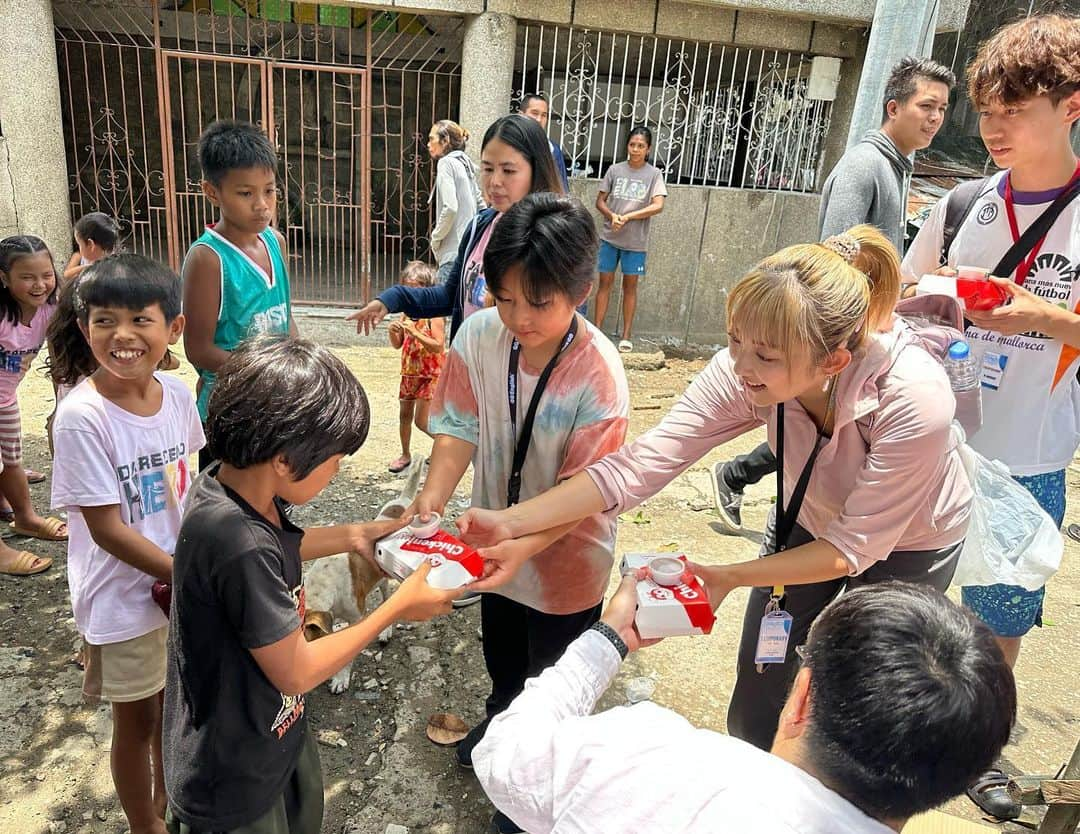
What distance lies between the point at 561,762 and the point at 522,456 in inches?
44.1

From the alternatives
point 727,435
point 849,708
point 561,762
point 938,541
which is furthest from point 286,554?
point 938,541

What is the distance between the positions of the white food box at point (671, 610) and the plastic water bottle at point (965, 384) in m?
0.99

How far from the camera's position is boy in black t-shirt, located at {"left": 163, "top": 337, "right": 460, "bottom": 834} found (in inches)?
57.9

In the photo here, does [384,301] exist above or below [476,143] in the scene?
below

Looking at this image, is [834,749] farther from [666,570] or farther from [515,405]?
[515,405]

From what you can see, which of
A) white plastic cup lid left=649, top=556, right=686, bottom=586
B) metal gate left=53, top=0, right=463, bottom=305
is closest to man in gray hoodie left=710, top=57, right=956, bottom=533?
white plastic cup lid left=649, top=556, right=686, bottom=586

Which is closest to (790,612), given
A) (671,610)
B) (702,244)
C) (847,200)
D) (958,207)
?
(671,610)

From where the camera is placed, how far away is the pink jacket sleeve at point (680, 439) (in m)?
2.14

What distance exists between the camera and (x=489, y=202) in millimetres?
2980

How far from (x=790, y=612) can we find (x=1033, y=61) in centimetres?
167

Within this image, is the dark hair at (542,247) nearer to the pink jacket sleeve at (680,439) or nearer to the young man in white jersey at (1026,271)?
the pink jacket sleeve at (680,439)

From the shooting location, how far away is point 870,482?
1.90 m

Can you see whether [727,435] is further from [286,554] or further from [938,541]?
[286,554]

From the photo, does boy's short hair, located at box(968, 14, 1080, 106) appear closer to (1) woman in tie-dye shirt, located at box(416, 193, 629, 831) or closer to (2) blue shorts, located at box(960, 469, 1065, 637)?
(2) blue shorts, located at box(960, 469, 1065, 637)
